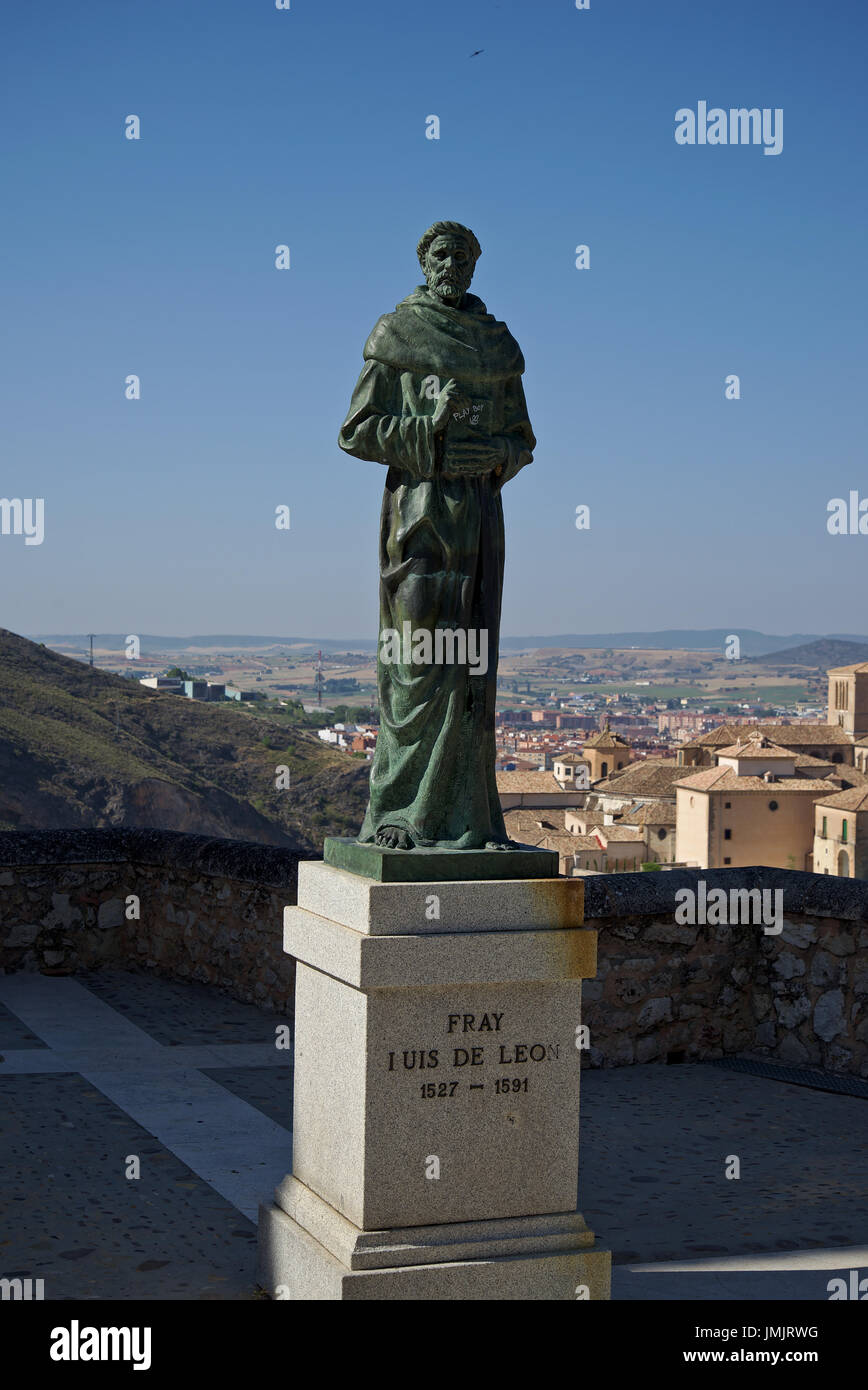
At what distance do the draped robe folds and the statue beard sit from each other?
1.4 inches

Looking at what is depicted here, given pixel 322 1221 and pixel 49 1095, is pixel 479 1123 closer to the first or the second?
pixel 322 1221

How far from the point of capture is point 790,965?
7496 millimetres

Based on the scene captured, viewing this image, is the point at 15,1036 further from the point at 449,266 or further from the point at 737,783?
the point at 737,783

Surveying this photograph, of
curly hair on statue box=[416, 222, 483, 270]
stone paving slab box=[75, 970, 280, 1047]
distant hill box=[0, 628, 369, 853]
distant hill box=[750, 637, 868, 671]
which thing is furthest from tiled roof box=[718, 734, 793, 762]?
curly hair on statue box=[416, 222, 483, 270]

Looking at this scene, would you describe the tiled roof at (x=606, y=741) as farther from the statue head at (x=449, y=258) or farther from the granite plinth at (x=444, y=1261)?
the granite plinth at (x=444, y=1261)

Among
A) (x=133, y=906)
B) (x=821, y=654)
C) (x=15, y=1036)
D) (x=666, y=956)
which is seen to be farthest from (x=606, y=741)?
(x=15, y=1036)

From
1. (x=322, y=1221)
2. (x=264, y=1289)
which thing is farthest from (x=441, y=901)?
(x=264, y=1289)

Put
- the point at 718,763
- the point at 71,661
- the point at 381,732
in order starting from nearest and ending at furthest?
1. the point at 381,732
2. the point at 71,661
3. the point at 718,763

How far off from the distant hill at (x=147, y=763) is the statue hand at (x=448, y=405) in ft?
83.6

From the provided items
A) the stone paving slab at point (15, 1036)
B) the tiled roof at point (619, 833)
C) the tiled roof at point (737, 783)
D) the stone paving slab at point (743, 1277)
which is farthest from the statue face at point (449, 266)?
the tiled roof at point (737, 783)

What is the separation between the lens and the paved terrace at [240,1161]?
→ 466 centimetres

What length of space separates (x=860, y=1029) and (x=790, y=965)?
0.51 metres

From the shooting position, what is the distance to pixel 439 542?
4309 mm

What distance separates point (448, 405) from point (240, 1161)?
3.30 metres
